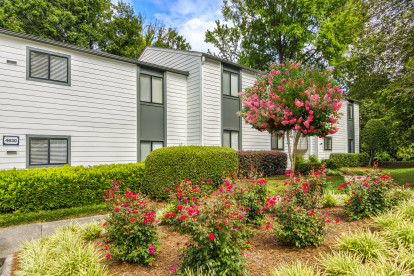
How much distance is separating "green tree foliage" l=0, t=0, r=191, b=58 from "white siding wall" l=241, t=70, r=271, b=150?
11.6 metres

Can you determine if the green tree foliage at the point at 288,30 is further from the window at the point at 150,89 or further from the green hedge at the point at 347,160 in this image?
the window at the point at 150,89

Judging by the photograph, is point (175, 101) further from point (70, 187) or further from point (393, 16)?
point (393, 16)

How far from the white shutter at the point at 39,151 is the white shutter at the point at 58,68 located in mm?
2321

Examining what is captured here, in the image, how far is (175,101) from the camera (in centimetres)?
1194

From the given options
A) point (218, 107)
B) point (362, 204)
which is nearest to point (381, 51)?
point (218, 107)

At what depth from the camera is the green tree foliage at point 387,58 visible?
9555mm

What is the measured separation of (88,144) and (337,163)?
16.7 meters

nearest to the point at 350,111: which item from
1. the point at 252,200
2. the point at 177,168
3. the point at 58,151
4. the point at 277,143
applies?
the point at 277,143

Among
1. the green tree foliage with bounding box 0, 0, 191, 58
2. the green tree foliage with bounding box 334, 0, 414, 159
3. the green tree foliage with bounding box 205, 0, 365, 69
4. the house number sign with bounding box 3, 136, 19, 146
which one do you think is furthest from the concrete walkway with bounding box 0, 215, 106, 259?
the green tree foliage with bounding box 0, 0, 191, 58

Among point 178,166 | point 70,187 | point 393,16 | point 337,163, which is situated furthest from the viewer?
point 337,163

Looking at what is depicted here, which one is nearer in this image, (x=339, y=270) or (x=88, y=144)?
(x=339, y=270)

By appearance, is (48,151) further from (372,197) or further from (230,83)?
(372,197)

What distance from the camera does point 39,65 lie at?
28.2 feet

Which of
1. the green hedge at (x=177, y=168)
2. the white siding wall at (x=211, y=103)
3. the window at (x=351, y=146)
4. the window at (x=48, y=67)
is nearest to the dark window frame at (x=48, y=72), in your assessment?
the window at (x=48, y=67)
